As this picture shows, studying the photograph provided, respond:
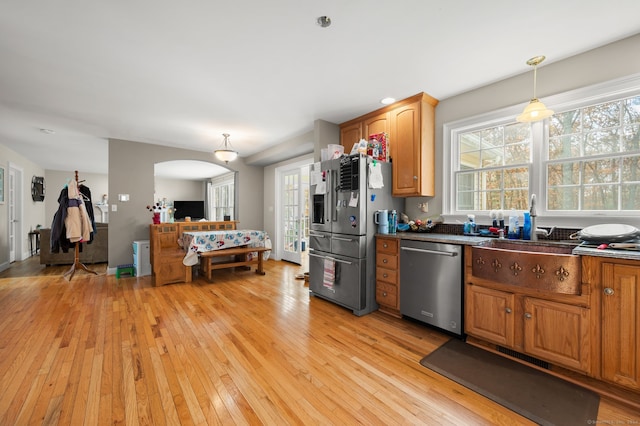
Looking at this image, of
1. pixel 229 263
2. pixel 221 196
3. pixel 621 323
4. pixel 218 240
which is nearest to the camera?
pixel 621 323

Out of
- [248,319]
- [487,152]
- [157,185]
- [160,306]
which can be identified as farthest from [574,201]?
[157,185]

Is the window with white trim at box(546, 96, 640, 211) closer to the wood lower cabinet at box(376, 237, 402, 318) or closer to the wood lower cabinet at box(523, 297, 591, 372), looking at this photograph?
the wood lower cabinet at box(523, 297, 591, 372)

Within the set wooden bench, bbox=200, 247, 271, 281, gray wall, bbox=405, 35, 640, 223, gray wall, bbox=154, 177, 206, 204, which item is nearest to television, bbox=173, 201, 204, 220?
gray wall, bbox=154, 177, 206, 204

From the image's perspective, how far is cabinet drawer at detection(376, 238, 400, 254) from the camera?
2816mm

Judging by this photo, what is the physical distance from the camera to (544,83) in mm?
2438

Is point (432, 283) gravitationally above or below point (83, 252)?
above

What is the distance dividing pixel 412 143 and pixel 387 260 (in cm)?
135

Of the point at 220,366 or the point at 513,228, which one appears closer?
the point at 220,366

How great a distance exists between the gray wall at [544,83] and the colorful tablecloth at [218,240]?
2.89 m

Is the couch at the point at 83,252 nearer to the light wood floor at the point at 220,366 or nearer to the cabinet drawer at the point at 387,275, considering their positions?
the light wood floor at the point at 220,366

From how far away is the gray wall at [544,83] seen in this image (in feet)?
6.84

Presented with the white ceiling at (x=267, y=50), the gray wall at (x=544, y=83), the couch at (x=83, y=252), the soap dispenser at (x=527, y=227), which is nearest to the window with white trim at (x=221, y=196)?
the couch at (x=83, y=252)

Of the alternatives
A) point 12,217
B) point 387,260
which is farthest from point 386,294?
point 12,217

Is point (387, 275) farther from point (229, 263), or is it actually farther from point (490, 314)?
point (229, 263)
